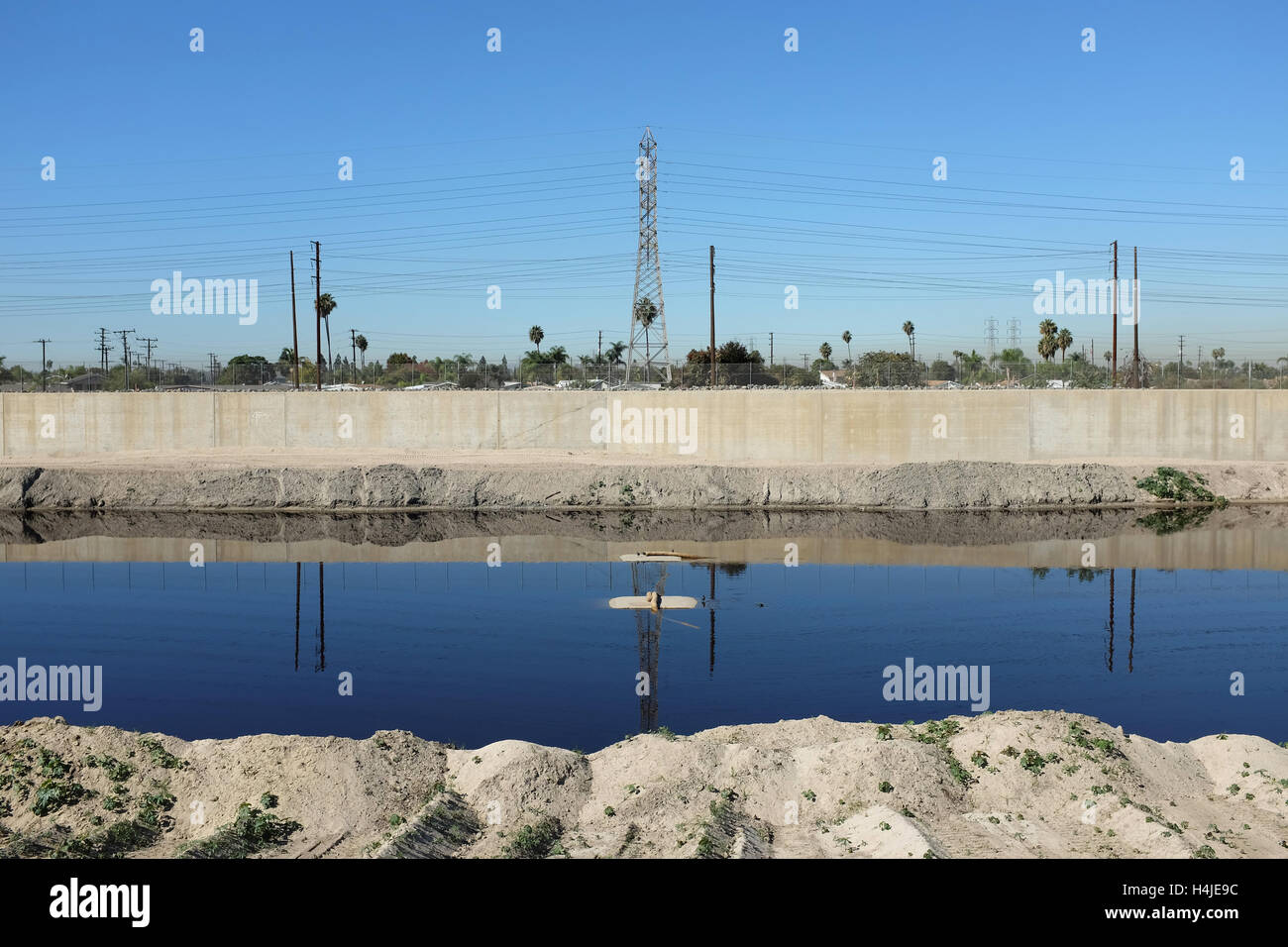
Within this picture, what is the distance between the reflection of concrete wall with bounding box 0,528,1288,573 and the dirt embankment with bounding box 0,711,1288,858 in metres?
18.3

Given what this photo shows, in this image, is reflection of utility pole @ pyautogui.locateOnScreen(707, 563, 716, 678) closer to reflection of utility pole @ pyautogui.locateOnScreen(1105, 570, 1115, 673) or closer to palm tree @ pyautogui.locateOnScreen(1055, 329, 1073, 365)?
reflection of utility pole @ pyautogui.locateOnScreen(1105, 570, 1115, 673)

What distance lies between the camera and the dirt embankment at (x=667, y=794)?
40.3ft

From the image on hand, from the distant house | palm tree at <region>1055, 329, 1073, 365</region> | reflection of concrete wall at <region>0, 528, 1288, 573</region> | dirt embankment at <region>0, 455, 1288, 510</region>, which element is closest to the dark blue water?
reflection of concrete wall at <region>0, 528, 1288, 573</region>

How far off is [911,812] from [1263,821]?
4.01 meters

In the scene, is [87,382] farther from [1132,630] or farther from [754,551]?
[1132,630]

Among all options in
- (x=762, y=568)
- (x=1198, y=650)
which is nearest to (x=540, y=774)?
(x=1198, y=650)

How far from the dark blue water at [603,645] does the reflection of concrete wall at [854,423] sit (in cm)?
2195

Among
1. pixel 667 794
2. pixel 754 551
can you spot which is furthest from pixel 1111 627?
pixel 667 794

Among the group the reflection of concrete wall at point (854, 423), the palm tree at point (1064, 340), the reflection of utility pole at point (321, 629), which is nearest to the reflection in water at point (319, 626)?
the reflection of utility pole at point (321, 629)

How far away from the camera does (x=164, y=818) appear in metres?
13.5

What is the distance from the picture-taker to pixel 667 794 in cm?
1366

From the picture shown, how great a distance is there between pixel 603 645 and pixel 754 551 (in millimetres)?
13400

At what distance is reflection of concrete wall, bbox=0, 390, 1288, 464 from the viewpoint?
5412 centimetres

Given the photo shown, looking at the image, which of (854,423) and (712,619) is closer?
(712,619)
